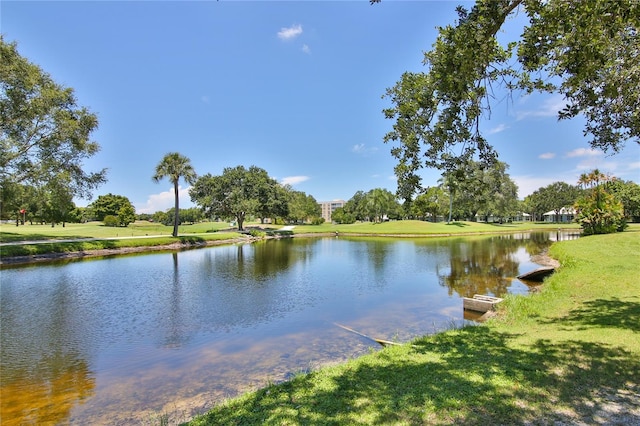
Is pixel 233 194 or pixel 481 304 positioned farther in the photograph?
pixel 233 194

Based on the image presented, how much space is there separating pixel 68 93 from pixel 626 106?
126 feet

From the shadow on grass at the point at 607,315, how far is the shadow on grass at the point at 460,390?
1.96 metres

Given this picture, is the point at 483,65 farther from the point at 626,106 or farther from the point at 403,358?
the point at 403,358

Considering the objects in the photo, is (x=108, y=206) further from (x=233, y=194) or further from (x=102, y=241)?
(x=102, y=241)

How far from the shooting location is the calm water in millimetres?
7305

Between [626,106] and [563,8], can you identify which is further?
[626,106]

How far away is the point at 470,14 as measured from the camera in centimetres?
545

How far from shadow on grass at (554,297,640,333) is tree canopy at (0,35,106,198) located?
35.3 metres

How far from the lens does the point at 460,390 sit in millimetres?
4906

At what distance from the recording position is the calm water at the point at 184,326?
730 centimetres

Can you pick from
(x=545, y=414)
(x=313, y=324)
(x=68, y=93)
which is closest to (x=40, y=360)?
(x=313, y=324)

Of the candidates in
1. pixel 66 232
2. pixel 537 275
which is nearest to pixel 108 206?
pixel 66 232

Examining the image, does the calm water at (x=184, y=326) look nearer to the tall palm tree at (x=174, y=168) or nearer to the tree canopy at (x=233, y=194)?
the tall palm tree at (x=174, y=168)

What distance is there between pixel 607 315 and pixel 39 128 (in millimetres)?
38422
